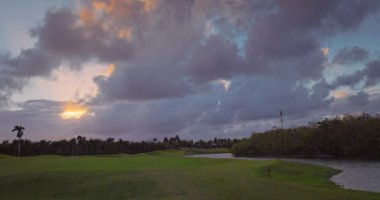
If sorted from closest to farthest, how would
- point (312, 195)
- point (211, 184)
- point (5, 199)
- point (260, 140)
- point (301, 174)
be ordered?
1. point (312, 195)
2. point (5, 199)
3. point (211, 184)
4. point (301, 174)
5. point (260, 140)

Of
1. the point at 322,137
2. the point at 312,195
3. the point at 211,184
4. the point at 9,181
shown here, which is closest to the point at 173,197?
the point at 211,184

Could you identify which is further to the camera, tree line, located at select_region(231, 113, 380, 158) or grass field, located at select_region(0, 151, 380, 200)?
tree line, located at select_region(231, 113, 380, 158)

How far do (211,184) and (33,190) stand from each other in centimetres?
1676

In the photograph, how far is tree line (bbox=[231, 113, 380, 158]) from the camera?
4756 inches

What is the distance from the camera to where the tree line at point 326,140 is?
12081cm

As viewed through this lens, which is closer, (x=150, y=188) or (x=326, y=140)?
(x=150, y=188)

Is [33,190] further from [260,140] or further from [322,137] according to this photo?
[260,140]

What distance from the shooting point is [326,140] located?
137250 mm

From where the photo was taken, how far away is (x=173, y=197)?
30.2 m

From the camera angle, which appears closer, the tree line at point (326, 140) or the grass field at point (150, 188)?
the grass field at point (150, 188)

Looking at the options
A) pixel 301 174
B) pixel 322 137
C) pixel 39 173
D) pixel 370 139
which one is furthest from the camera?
pixel 322 137

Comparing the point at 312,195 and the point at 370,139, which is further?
the point at 370,139

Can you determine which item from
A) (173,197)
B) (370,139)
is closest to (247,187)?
(173,197)

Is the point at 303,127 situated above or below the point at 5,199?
above
